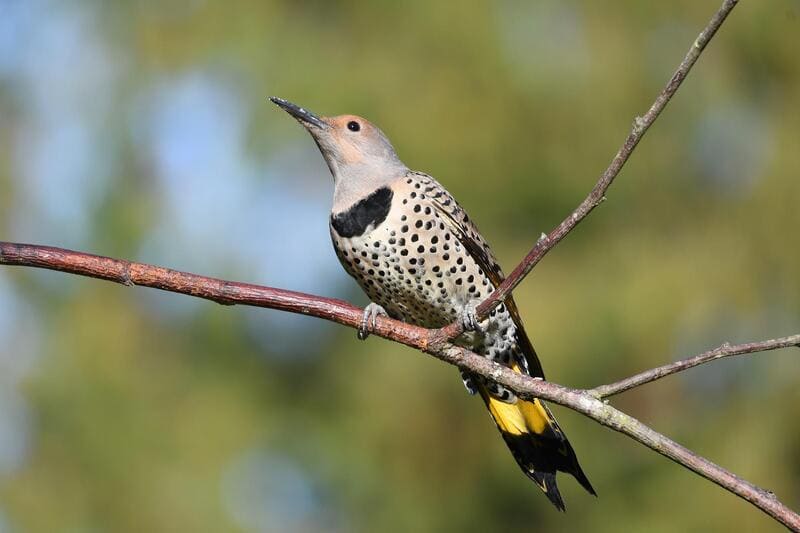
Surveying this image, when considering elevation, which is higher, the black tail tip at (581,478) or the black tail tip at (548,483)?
the black tail tip at (581,478)

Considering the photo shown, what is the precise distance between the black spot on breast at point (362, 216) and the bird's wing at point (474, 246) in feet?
0.82

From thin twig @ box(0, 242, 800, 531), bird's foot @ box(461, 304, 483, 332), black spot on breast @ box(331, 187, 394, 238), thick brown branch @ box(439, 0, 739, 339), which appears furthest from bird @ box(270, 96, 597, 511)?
thick brown branch @ box(439, 0, 739, 339)

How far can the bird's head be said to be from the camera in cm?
382

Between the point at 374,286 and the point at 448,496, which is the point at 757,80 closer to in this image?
the point at 448,496

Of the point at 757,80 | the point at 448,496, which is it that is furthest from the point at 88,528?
the point at 757,80

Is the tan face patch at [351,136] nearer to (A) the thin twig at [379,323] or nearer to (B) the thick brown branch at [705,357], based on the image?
(A) the thin twig at [379,323]

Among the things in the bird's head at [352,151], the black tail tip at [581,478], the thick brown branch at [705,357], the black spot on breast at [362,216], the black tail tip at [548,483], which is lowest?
the black tail tip at [548,483]

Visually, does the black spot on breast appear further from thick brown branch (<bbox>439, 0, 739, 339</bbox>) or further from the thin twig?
thick brown branch (<bbox>439, 0, 739, 339</bbox>)

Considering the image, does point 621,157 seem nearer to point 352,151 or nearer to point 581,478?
point 581,478

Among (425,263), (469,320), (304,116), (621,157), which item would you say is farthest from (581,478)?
(304,116)

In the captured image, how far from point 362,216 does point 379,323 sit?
819 millimetres

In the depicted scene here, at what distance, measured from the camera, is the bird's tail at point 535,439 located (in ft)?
12.1

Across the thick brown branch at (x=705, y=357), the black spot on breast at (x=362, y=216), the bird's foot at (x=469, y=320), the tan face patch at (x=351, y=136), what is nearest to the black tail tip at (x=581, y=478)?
the bird's foot at (x=469, y=320)

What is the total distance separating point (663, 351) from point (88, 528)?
13.9ft
